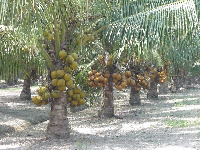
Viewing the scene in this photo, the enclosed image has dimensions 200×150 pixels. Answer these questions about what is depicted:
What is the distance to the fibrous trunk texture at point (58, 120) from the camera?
545 cm

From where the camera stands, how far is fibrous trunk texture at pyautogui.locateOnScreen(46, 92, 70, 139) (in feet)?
17.9

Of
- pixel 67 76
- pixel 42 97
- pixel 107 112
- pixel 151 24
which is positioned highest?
pixel 151 24

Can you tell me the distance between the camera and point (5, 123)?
832 centimetres

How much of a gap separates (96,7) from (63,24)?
3.90 ft

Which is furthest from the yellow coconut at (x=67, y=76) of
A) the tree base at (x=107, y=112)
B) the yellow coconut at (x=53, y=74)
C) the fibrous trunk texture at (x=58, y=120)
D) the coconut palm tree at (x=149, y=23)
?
the tree base at (x=107, y=112)

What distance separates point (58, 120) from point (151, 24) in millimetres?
2277

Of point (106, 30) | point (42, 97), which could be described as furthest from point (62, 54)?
point (106, 30)

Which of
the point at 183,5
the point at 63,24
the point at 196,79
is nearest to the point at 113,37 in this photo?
the point at 63,24

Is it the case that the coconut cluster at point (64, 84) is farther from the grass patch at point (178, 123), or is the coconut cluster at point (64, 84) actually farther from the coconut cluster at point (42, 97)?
the grass patch at point (178, 123)

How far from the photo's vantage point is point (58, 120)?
5477mm

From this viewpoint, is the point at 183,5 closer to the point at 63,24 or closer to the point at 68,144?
the point at 63,24

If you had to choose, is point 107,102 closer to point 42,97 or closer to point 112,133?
point 112,133

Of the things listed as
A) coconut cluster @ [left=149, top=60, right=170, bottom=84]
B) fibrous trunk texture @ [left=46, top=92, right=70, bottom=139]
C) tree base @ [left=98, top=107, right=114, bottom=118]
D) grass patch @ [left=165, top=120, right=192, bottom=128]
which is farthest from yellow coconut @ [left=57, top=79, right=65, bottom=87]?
coconut cluster @ [left=149, top=60, right=170, bottom=84]

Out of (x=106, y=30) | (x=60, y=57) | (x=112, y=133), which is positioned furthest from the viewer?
(x=112, y=133)
